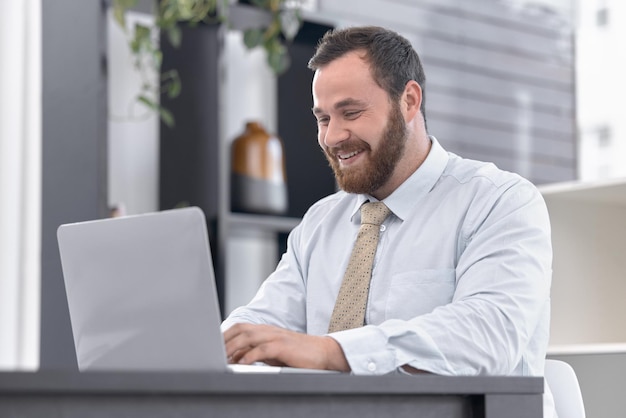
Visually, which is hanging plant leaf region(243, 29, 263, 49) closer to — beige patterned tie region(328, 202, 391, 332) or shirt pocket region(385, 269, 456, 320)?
beige patterned tie region(328, 202, 391, 332)

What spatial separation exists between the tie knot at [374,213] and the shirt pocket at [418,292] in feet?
0.45

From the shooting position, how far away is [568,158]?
4.67 m

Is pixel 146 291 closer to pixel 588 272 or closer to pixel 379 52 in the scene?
pixel 379 52

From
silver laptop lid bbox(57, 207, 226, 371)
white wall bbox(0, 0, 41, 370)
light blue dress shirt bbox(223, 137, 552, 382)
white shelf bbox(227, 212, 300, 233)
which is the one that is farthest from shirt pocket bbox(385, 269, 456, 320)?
white wall bbox(0, 0, 41, 370)

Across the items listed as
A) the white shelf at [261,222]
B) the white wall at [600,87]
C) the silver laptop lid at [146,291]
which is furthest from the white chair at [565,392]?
the white wall at [600,87]

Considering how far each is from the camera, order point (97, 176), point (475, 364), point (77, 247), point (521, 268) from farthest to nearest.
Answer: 1. point (97, 176)
2. point (521, 268)
3. point (475, 364)
4. point (77, 247)

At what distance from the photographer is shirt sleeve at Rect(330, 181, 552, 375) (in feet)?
4.95

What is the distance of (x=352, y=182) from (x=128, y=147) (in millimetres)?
1547

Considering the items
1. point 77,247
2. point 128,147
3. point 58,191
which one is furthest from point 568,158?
point 77,247

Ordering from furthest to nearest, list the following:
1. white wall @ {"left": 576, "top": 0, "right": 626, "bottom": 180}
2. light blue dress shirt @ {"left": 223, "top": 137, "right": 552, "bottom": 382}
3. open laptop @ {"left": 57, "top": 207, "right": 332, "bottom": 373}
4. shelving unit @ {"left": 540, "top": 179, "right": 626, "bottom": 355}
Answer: white wall @ {"left": 576, "top": 0, "right": 626, "bottom": 180}, shelving unit @ {"left": 540, "top": 179, "right": 626, "bottom": 355}, light blue dress shirt @ {"left": 223, "top": 137, "right": 552, "bottom": 382}, open laptop @ {"left": 57, "top": 207, "right": 332, "bottom": 373}

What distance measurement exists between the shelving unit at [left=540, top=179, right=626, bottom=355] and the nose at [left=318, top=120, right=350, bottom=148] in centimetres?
73

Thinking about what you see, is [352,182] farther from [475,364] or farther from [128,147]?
[128,147]

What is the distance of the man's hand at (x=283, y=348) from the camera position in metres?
1.46

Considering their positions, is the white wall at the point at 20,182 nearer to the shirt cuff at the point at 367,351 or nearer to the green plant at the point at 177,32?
the green plant at the point at 177,32
